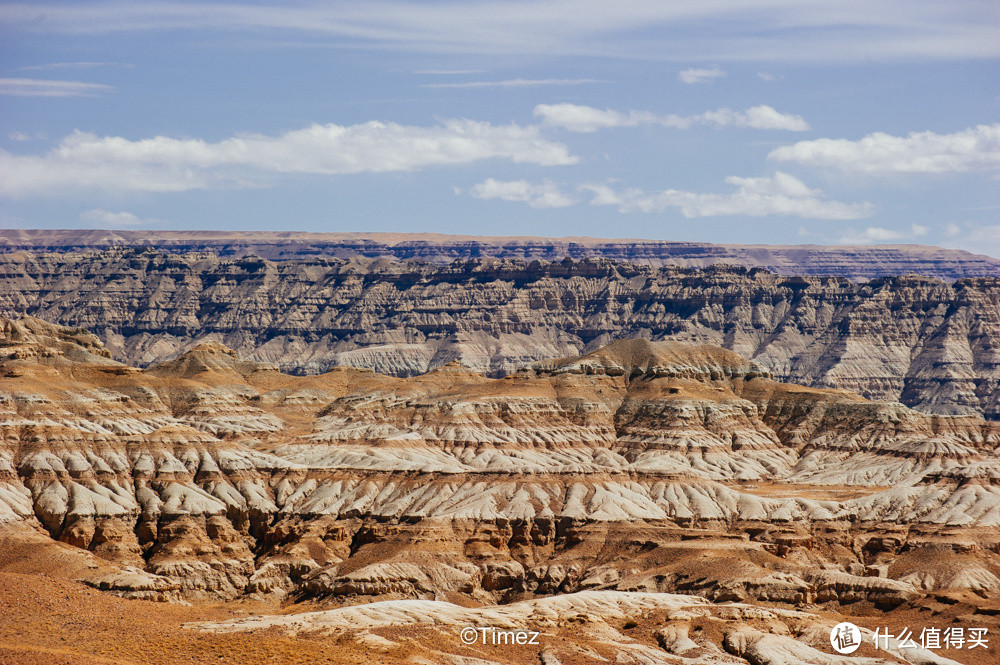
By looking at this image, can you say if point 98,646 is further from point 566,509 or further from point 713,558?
point 566,509

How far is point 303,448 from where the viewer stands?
19888 centimetres

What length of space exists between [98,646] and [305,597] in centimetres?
6235

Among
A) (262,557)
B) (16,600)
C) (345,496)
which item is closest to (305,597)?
(262,557)

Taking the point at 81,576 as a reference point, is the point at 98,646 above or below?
above
